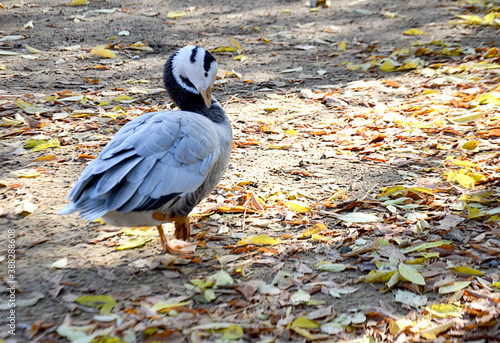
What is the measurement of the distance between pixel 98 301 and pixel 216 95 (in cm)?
363

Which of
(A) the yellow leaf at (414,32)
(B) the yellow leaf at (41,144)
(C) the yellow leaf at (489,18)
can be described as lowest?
(B) the yellow leaf at (41,144)

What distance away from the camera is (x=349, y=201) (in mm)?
3686

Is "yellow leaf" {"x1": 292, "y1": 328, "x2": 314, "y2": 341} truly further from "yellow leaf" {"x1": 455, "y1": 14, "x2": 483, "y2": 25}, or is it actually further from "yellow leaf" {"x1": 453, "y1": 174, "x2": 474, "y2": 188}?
"yellow leaf" {"x1": 455, "y1": 14, "x2": 483, "y2": 25}

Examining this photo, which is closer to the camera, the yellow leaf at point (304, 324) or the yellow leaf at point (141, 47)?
the yellow leaf at point (304, 324)

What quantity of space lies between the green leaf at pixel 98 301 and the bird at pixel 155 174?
427 mm

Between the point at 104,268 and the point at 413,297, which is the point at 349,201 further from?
the point at 104,268

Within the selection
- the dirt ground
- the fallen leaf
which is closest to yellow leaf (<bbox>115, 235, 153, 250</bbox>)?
the dirt ground

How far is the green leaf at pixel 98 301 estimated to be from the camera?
2.66 meters

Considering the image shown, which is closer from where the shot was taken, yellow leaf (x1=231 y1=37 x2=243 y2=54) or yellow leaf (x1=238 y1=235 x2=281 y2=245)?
yellow leaf (x1=238 y1=235 x2=281 y2=245)

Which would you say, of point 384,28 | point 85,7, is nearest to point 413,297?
point 384,28

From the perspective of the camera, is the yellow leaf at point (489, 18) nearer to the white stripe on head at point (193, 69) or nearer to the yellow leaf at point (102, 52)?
the yellow leaf at point (102, 52)

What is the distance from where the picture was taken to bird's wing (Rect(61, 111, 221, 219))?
276 cm

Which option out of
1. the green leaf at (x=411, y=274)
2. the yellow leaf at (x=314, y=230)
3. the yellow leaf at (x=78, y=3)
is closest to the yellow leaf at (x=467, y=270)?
the green leaf at (x=411, y=274)

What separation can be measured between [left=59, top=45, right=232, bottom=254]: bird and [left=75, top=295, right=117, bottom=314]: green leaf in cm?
43
